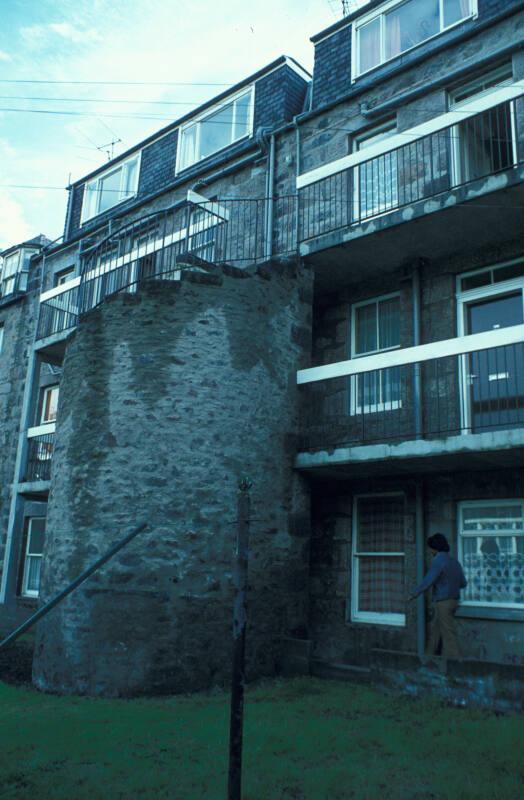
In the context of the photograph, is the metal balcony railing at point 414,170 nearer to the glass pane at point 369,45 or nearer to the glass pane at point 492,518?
the glass pane at point 369,45

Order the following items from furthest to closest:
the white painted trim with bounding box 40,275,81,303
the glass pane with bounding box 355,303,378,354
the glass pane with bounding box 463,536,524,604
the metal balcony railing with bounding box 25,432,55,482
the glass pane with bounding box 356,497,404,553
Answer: the metal balcony railing with bounding box 25,432,55,482, the white painted trim with bounding box 40,275,81,303, the glass pane with bounding box 355,303,378,354, the glass pane with bounding box 356,497,404,553, the glass pane with bounding box 463,536,524,604

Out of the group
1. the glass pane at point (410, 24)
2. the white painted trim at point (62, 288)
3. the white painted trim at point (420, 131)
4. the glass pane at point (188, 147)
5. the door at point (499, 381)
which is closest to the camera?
the door at point (499, 381)

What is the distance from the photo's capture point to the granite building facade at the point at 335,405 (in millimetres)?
8797

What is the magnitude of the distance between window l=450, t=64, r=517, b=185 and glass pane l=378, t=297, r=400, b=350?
2.07 metres

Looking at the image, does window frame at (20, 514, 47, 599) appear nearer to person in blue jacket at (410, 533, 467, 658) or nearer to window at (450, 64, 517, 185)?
person in blue jacket at (410, 533, 467, 658)

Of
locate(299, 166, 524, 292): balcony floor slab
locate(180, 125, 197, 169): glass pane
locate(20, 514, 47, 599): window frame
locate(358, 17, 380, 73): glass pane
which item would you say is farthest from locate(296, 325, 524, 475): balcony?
locate(20, 514, 47, 599): window frame

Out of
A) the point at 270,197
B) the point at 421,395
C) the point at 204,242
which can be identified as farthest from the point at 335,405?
the point at 204,242

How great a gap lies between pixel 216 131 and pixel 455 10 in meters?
5.49

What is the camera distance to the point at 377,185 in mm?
11453

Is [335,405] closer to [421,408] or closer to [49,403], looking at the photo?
[421,408]

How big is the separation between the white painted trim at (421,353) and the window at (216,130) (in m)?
6.40

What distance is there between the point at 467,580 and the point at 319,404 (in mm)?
3356

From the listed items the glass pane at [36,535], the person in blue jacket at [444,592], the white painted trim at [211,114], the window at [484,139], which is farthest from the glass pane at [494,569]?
the glass pane at [36,535]

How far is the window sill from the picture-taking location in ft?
29.1
